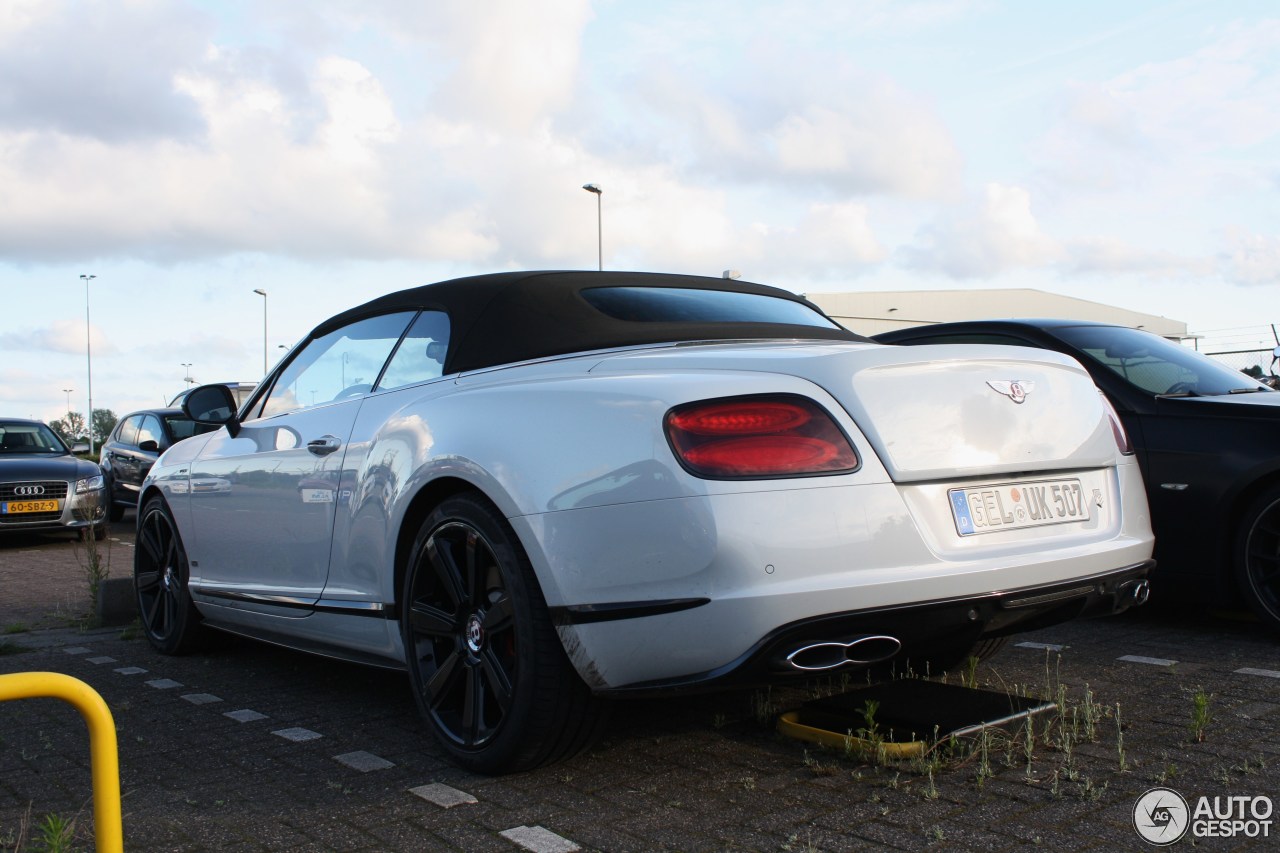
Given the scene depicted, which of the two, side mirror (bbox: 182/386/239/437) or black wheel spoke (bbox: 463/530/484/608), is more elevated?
side mirror (bbox: 182/386/239/437)

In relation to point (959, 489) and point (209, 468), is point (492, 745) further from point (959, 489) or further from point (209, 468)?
point (209, 468)

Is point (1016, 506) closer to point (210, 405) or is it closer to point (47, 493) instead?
point (210, 405)

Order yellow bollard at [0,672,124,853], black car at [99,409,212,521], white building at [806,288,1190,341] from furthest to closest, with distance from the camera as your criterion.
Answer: white building at [806,288,1190,341] → black car at [99,409,212,521] → yellow bollard at [0,672,124,853]

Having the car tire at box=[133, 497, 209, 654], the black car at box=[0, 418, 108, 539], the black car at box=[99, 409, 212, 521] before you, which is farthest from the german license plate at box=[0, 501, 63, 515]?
the car tire at box=[133, 497, 209, 654]

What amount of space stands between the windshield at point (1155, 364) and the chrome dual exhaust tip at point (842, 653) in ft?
10.8

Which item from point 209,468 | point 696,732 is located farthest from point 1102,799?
point 209,468

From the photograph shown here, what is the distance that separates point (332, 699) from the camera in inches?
181

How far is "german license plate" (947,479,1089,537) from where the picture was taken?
310 centimetres

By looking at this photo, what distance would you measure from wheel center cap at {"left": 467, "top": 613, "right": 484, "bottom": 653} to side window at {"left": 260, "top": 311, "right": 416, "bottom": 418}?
1187 millimetres

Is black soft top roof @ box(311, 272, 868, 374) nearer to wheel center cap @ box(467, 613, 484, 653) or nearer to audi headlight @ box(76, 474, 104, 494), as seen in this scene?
wheel center cap @ box(467, 613, 484, 653)

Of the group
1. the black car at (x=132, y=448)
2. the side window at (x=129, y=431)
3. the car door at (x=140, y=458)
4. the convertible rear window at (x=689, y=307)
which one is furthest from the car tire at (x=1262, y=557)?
the side window at (x=129, y=431)

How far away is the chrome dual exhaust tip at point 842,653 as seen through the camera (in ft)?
9.43

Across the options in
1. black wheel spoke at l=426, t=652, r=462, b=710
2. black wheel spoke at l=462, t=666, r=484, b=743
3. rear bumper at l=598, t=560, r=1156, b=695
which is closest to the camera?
rear bumper at l=598, t=560, r=1156, b=695

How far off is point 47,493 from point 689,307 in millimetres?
10550
